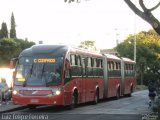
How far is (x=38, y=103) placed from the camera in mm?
25438

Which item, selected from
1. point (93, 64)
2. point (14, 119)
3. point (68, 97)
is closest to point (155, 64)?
point (93, 64)

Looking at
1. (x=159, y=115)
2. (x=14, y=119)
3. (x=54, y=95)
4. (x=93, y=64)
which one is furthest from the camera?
(x=93, y=64)

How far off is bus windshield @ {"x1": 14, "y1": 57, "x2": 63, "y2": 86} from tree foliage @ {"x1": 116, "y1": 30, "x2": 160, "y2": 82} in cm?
5457

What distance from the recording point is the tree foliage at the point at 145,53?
8275 cm

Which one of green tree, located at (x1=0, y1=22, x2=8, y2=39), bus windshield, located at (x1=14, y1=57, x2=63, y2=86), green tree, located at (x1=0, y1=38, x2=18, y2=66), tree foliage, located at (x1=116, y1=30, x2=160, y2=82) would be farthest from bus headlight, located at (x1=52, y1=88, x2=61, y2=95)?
green tree, located at (x1=0, y1=22, x2=8, y2=39)

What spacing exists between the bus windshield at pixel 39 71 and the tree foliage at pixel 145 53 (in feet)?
179

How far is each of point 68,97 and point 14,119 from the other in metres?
5.84

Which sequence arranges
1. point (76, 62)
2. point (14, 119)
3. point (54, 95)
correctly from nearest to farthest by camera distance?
1. point (14, 119)
2. point (54, 95)
3. point (76, 62)

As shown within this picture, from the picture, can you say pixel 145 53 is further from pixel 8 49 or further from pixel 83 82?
pixel 83 82

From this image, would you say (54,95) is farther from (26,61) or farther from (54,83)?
(26,61)

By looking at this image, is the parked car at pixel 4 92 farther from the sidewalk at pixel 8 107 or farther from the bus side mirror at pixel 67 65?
the bus side mirror at pixel 67 65

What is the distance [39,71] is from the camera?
26031 millimetres

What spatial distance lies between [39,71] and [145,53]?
6050 cm

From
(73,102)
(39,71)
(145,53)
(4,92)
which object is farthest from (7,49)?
(39,71)
